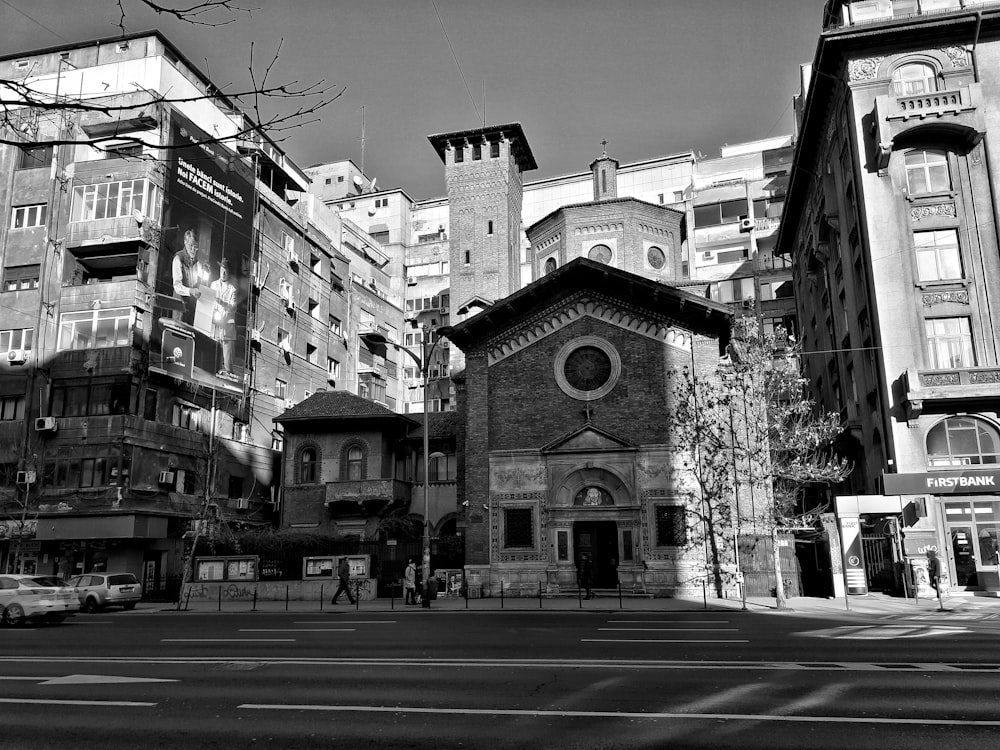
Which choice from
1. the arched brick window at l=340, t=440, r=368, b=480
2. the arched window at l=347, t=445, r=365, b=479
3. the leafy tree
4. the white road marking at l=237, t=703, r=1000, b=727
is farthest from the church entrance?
the white road marking at l=237, t=703, r=1000, b=727

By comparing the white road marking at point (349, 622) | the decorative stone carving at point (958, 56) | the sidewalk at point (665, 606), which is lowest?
the sidewalk at point (665, 606)

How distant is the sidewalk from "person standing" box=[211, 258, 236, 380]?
1656cm

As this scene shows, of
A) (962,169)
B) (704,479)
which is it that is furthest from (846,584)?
(962,169)

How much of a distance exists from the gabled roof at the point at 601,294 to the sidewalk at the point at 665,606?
10.9m

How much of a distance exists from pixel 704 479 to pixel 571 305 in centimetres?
943

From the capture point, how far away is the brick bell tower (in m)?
59.2

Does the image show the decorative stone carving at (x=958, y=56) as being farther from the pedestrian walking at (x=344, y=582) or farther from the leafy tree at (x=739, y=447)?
the pedestrian walking at (x=344, y=582)

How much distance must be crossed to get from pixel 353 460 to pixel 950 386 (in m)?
28.5

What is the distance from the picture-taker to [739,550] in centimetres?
3078

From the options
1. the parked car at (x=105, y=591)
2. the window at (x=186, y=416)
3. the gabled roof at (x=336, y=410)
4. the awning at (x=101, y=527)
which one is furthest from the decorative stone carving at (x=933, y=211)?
the awning at (x=101, y=527)

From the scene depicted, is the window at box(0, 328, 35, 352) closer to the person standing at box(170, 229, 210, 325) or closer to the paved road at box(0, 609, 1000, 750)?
the person standing at box(170, 229, 210, 325)

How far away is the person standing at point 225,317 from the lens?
45250mm

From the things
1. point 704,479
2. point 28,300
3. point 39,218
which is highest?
point 39,218

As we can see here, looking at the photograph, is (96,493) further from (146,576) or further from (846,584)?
Result: (846,584)
